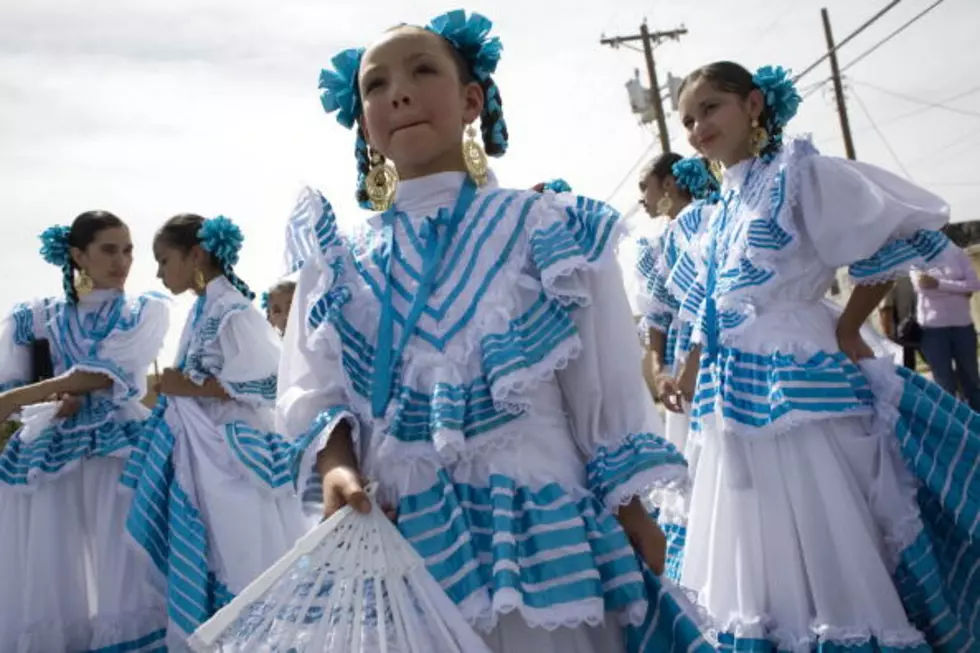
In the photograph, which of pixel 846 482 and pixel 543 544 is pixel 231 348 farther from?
pixel 543 544

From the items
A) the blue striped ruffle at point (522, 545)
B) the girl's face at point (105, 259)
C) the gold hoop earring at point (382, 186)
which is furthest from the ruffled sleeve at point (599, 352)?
the girl's face at point (105, 259)

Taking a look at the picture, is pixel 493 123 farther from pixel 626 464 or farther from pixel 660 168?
pixel 660 168

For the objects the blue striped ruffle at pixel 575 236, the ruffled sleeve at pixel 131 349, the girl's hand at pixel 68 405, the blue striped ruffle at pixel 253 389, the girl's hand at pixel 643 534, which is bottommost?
the girl's hand at pixel 643 534

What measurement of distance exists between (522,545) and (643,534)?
0.93ft

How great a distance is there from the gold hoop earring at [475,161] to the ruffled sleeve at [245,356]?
2.70 meters

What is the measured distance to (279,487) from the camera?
483 centimetres

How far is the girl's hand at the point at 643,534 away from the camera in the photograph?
6.49ft

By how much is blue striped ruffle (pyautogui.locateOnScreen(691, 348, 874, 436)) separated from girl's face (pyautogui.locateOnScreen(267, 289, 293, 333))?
3029 mm

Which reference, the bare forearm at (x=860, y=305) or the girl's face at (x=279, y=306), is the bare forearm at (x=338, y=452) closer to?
the bare forearm at (x=860, y=305)

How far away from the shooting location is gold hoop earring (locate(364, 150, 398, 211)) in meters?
2.34

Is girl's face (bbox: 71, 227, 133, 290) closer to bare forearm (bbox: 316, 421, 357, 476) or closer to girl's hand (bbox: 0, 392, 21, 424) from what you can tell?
girl's hand (bbox: 0, 392, 21, 424)

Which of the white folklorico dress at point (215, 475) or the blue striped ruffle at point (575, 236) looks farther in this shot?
the white folklorico dress at point (215, 475)

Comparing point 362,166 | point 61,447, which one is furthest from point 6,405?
point 362,166

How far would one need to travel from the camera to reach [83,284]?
499cm
